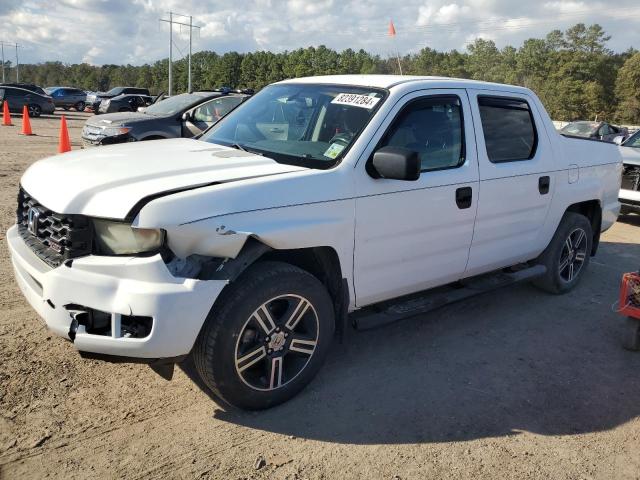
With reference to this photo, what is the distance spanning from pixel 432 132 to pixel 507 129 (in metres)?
1.00

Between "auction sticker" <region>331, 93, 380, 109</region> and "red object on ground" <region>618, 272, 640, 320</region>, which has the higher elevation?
"auction sticker" <region>331, 93, 380, 109</region>

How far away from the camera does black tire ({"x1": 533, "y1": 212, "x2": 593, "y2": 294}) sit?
5355 millimetres

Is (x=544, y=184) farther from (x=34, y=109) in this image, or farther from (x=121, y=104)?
(x=34, y=109)

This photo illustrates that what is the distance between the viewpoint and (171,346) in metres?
2.81

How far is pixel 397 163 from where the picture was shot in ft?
10.9

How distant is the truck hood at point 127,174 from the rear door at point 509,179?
171 cm

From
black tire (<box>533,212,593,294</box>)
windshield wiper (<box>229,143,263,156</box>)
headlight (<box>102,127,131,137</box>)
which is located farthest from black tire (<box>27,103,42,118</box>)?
black tire (<box>533,212,593,294</box>)

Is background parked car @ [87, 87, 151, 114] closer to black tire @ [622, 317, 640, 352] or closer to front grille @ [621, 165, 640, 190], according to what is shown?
front grille @ [621, 165, 640, 190]

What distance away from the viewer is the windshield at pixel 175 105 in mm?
11312

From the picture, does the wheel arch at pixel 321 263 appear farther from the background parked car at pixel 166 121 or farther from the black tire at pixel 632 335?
the background parked car at pixel 166 121

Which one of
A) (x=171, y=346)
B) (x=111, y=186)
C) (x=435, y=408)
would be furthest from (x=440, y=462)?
(x=111, y=186)

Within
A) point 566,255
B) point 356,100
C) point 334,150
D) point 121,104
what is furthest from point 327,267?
point 121,104

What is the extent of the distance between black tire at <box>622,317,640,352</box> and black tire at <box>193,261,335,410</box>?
2.53 m

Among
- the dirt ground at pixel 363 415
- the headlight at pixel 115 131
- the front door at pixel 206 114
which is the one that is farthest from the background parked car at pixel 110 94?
the dirt ground at pixel 363 415
